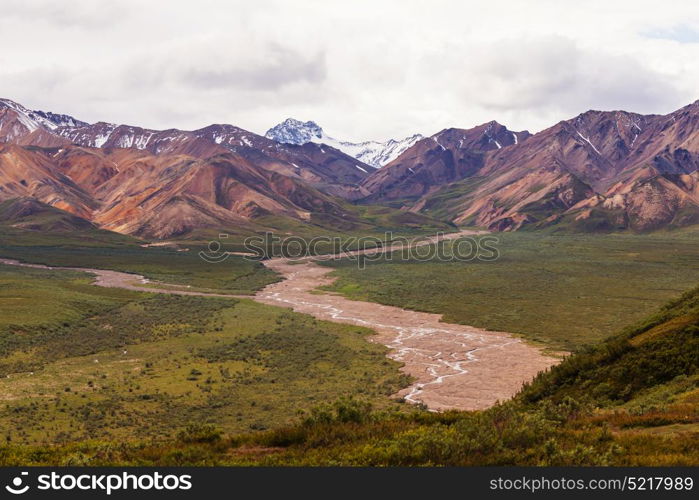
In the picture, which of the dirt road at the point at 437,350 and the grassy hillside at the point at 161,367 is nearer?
the grassy hillside at the point at 161,367

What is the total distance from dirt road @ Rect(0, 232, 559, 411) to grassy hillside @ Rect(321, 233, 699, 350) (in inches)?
193

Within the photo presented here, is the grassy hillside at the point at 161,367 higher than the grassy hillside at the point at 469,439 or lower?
lower

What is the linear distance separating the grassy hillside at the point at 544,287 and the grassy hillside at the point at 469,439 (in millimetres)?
45919

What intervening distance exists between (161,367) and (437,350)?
98.4 ft

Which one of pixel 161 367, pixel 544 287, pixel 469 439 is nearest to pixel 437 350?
pixel 161 367

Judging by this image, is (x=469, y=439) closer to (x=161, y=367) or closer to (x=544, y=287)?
(x=161, y=367)

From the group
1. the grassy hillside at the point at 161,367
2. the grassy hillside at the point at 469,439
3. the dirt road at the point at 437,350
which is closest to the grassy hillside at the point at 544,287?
the dirt road at the point at 437,350

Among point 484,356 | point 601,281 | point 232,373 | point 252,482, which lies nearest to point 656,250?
point 601,281

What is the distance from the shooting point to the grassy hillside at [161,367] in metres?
39.5

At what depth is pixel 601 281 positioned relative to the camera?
115m

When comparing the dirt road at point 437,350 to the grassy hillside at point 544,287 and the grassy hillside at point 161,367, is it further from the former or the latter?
the grassy hillside at point 544,287

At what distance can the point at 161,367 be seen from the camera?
55719 mm

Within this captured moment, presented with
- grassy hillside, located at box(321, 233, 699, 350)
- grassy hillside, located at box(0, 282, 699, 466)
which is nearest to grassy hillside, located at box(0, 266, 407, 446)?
grassy hillside, located at box(0, 282, 699, 466)

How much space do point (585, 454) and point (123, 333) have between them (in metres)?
67.3
